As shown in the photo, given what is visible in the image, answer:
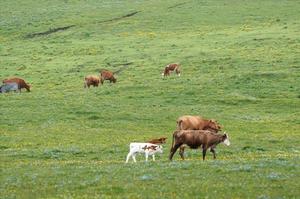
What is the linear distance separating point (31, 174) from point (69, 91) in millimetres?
27054

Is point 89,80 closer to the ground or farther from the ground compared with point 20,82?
closer to the ground

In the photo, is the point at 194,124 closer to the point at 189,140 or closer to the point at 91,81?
the point at 189,140

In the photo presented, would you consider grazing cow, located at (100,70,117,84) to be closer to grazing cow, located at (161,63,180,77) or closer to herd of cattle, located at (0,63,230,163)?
grazing cow, located at (161,63,180,77)

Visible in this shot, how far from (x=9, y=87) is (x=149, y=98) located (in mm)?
11213

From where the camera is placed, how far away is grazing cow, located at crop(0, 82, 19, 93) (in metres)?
47.4

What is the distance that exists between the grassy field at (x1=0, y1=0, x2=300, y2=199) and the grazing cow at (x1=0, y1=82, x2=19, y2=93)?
2341mm

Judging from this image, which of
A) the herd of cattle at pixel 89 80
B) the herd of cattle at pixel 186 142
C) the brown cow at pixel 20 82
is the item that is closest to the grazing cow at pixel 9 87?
the herd of cattle at pixel 89 80

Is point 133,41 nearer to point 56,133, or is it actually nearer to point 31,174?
point 56,133

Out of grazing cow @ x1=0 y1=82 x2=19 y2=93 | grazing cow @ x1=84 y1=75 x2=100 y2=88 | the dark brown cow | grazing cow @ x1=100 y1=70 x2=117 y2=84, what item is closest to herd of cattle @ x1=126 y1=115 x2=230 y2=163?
the dark brown cow

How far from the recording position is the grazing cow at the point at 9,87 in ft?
155

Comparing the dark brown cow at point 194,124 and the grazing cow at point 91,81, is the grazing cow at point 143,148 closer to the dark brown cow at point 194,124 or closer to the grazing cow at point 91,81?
the dark brown cow at point 194,124

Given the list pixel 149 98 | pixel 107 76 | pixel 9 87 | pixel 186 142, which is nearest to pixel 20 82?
pixel 9 87

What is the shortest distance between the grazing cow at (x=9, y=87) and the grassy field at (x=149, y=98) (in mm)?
2341

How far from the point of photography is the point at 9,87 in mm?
47719
